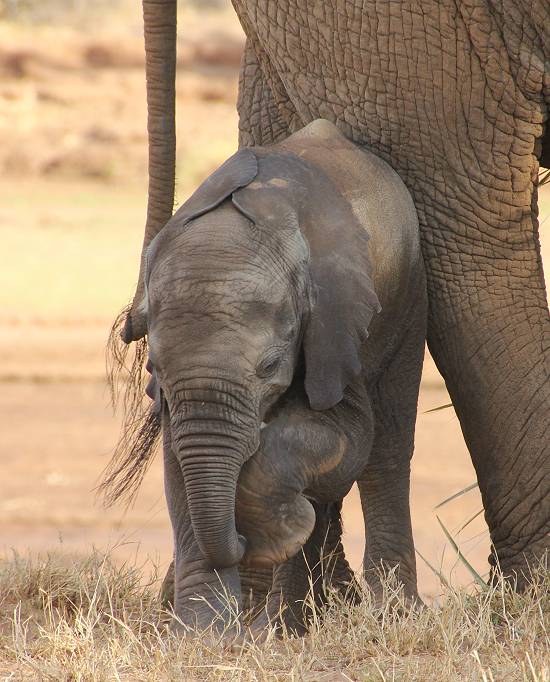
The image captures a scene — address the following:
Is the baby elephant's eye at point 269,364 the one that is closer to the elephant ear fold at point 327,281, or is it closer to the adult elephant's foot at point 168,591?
the elephant ear fold at point 327,281

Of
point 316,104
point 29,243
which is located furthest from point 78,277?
point 316,104

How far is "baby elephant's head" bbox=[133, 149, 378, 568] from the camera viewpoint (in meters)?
3.28

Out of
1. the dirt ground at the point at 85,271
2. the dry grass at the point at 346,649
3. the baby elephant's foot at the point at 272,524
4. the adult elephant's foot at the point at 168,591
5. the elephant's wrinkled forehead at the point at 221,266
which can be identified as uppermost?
the elephant's wrinkled forehead at the point at 221,266

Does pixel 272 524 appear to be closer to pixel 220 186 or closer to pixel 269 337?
pixel 269 337

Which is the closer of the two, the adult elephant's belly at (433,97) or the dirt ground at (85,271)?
the adult elephant's belly at (433,97)

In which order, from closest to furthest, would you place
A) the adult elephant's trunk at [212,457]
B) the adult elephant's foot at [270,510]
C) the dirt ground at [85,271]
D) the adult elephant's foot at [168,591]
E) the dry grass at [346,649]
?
the dry grass at [346,649] → the adult elephant's trunk at [212,457] → the adult elephant's foot at [270,510] → the adult elephant's foot at [168,591] → the dirt ground at [85,271]

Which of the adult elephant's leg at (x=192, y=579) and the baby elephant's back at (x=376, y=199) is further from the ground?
the baby elephant's back at (x=376, y=199)

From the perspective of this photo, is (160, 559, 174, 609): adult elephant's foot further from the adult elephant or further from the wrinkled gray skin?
the adult elephant

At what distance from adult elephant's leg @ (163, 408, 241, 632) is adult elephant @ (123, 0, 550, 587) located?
0.37 meters

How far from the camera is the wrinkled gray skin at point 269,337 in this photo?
329 cm

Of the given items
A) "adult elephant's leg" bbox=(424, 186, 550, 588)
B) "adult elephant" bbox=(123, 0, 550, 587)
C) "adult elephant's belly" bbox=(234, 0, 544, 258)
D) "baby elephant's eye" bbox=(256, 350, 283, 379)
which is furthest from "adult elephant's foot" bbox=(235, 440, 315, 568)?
"adult elephant's belly" bbox=(234, 0, 544, 258)

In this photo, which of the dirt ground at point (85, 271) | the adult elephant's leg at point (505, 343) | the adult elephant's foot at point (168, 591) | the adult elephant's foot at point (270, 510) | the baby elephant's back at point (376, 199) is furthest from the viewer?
the dirt ground at point (85, 271)

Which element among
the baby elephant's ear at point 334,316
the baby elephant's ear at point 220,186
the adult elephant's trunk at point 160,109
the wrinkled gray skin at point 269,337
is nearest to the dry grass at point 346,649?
the wrinkled gray skin at point 269,337

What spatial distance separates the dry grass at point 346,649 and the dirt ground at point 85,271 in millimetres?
611
